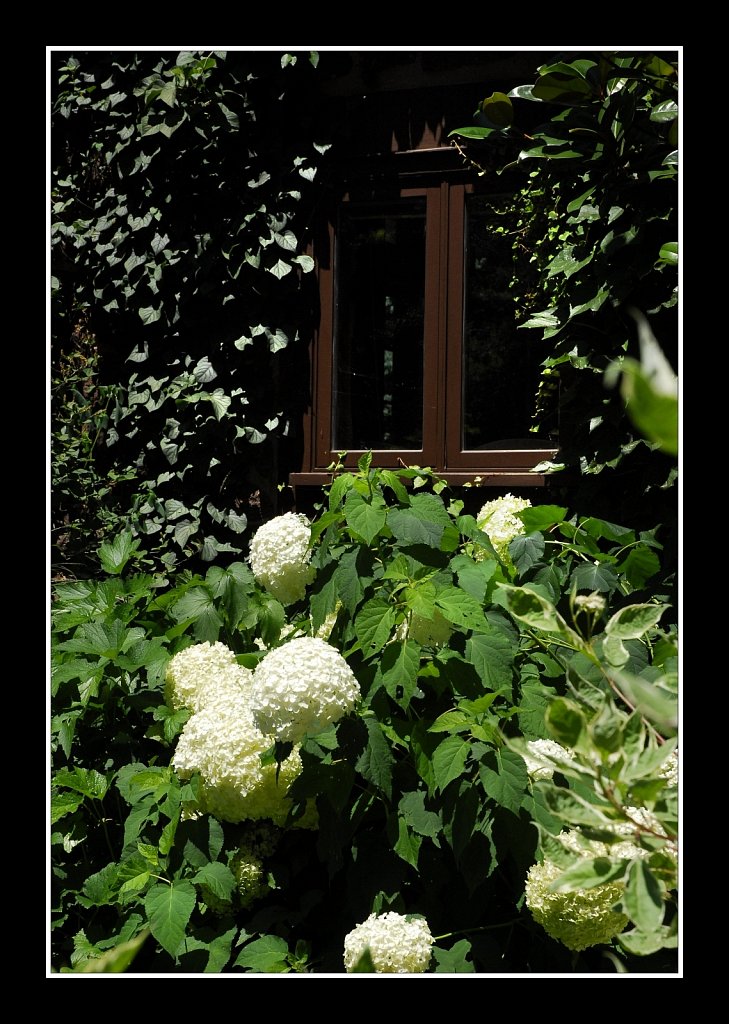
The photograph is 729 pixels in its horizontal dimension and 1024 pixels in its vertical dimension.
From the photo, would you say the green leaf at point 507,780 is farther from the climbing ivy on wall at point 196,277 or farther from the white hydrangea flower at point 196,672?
the climbing ivy on wall at point 196,277

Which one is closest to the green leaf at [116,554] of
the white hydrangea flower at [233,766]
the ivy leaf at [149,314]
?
the white hydrangea flower at [233,766]

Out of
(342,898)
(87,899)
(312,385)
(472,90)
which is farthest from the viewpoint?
(312,385)

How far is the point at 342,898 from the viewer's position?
6.00 feet

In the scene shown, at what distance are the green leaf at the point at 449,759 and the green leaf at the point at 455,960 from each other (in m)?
0.29

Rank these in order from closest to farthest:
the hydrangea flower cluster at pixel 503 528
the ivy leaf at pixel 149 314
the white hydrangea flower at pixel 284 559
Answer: the white hydrangea flower at pixel 284 559, the hydrangea flower cluster at pixel 503 528, the ivy leaf at pixel 149 314

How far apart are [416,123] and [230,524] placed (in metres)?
2.03

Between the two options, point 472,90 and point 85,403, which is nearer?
point 472,90

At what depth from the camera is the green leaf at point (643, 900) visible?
71 centimetres

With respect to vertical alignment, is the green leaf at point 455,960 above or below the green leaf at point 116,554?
below

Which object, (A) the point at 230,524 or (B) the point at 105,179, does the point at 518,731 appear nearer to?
(A) the point at 230,524

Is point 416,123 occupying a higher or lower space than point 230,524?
higher

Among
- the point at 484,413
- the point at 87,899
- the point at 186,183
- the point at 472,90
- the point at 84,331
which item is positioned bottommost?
the point at 87,899

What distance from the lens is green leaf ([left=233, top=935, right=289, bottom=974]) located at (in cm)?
160

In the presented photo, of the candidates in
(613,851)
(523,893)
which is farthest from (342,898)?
(613,851)
